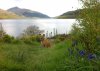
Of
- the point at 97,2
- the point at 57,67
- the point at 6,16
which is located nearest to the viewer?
the point at 57,67

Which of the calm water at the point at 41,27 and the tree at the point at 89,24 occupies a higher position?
the tree at the point at 89,24

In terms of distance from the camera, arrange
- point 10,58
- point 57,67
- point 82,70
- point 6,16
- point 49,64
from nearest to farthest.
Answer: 1. point 82,70
2. point 57,67
3. point 49,64
4. point 10,58
5. point 6,16

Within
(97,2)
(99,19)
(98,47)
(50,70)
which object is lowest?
(50,70)

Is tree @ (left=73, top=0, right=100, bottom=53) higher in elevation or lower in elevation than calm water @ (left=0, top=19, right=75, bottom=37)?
higher

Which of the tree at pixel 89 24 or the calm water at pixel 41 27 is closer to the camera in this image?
the tree at pixel 89 24

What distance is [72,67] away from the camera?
6566mm

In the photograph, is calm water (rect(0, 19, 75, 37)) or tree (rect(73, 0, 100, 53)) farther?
calm water (rect(0, 19, 75, 37))

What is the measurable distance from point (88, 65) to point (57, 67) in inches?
44.5

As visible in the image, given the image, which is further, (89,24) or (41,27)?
(41,27)

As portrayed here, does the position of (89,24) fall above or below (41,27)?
above

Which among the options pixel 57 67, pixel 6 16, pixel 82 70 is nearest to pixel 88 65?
pixel 82 70

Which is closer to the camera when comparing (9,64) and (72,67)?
(72,67)

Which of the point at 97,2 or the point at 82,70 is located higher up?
the point at 97,2

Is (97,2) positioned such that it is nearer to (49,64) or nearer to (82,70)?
(49,64)
